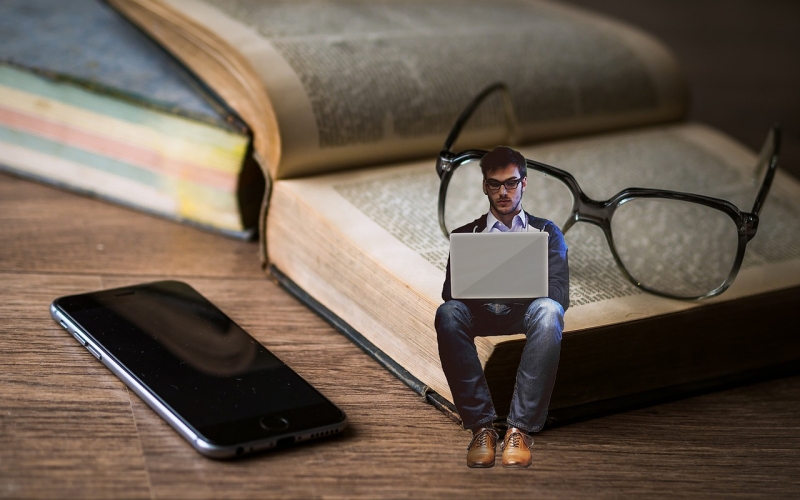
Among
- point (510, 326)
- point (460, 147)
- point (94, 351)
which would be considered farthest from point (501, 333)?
point (460, 147)

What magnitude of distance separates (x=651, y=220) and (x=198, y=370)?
1.21ft

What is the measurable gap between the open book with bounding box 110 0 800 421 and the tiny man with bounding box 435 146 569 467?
1.4 inches

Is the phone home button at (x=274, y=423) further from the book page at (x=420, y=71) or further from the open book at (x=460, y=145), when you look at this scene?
the book page at (x=420, y=71)

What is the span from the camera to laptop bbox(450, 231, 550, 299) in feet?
1.36

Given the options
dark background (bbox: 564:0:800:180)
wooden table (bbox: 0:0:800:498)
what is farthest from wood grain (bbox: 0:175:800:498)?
dark background (bbox: 564:0:800:180)

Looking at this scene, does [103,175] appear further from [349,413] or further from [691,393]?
[691,393]

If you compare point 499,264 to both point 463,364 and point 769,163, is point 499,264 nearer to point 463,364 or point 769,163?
point 463,364

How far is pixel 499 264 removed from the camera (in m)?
0.42

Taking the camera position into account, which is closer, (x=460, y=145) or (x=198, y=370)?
(x=198, y=370)

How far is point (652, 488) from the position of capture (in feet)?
1.54

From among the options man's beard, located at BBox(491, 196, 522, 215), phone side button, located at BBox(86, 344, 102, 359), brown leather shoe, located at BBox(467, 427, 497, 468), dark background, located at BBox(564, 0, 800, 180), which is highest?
man's beard, located at BBox(491, 196, 522, 215)

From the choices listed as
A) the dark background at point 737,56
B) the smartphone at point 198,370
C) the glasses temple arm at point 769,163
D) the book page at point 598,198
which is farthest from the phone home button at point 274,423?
the dark background at point 737,56

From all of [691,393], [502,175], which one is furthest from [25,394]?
[691,393]

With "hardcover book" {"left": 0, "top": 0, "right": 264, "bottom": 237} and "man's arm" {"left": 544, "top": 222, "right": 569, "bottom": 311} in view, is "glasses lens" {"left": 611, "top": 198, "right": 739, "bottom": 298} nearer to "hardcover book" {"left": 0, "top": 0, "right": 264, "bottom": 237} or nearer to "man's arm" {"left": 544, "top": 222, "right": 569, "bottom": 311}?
"man's arm" {"left": 544, "top": 222, "right": 569, "bottom": 311}
